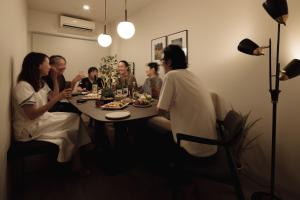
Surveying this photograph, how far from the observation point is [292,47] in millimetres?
1623

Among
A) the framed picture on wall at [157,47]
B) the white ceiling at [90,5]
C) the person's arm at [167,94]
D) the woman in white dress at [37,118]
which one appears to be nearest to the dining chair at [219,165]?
the person's arm at [167,94]

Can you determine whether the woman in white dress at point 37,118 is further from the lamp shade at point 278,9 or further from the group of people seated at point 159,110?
the lamp shade at point 278,9

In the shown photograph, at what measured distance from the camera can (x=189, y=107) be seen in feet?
4.54

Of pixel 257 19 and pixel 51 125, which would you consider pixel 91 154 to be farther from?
pixel 257 19

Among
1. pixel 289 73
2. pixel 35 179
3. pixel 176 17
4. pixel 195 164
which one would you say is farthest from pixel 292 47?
pixel 35 179

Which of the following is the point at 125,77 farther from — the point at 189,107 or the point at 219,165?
the point at 219,165

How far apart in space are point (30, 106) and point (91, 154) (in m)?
1.15

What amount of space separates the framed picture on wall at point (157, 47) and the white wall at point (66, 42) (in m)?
2.31

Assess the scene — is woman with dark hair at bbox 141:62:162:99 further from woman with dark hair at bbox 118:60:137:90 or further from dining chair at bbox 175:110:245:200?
dining chair at bbox 175:110:245:200

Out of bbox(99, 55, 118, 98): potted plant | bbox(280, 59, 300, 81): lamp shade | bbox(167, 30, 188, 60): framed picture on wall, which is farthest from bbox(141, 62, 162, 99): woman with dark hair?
bbox(280, 59, 300, 81): lamp shade

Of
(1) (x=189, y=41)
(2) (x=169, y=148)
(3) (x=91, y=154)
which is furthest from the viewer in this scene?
(1) (x=189, y=41)

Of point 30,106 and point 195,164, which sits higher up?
point 30,106

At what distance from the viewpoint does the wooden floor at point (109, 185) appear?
1602 mm

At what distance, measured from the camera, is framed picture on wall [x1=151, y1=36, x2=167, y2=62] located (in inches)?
136
